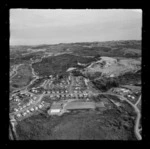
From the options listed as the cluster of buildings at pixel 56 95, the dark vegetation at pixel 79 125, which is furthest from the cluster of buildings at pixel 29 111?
the dark vegetation at pixel 79 125

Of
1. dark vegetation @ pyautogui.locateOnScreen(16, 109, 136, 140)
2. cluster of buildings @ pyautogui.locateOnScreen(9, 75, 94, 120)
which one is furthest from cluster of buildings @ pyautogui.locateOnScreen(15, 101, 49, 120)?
dark vegetation @ pyautogui.locateOnScreen(16, 109, 136, 140)

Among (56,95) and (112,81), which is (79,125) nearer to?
(56,95)

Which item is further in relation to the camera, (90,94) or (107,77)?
(107,77)

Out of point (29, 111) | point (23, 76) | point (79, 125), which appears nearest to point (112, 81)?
point (79, 125)

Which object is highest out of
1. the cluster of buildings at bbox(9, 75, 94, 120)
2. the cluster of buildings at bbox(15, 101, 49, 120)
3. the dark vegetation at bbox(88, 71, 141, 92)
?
the dark vegetation at bbox(88, 71, 141, 92)

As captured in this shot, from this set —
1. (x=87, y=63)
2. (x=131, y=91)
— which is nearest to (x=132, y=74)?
(x=131, y=91)

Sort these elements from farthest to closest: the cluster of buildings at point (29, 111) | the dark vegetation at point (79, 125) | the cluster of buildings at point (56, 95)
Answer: the cluster of buildings at point (56, 95)
the cluster of buildings at point (29, 111)
the dark vegetation at point (79, 125)

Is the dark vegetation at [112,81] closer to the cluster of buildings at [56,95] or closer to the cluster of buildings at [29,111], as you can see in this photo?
the cluster of buildings at [56,95]

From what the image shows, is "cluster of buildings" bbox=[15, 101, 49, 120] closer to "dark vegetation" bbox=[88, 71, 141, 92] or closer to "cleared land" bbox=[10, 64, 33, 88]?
"cleared land" bbox=[10, 64, 33, 88]
